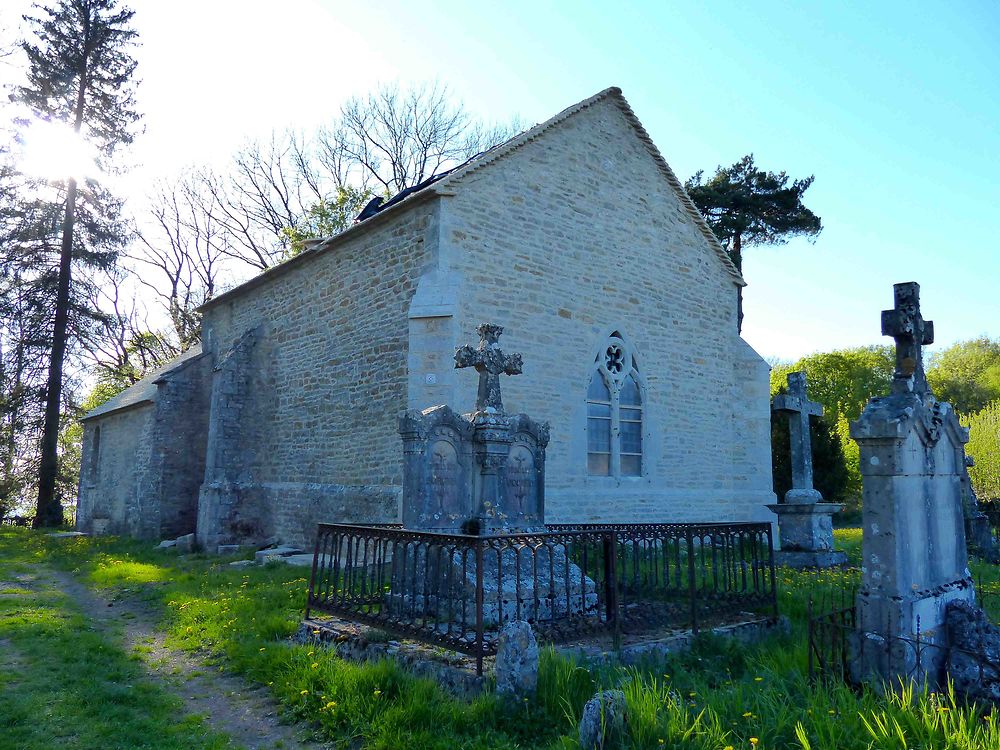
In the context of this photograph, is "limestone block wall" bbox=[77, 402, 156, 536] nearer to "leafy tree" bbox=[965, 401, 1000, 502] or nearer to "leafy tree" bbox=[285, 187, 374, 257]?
"leafy tree" bbox=[285, 187, 374, 257]

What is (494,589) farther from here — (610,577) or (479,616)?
(479,616)

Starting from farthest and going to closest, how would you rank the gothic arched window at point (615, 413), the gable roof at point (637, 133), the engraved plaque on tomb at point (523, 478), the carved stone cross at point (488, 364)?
the gothic arched window at point (615, 413) < the gable roof at point (637, 133) < the carved stone cross at point (488, 364) < the engraved plaque on tomb at point (523, 478)

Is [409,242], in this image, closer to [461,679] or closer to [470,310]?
[470,310]

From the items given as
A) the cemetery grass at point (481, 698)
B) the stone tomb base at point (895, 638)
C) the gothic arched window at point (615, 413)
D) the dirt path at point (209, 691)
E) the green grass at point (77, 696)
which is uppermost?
the gothic arched window at point (615, 413)

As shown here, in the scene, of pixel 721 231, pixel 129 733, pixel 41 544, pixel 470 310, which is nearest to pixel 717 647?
pixel 129 733

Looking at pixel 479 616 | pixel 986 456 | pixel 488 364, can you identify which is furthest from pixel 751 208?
pixel 479 616

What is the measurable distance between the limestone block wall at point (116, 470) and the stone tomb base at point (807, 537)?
50.1 feet

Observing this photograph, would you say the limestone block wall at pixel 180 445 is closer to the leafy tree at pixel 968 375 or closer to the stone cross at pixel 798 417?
the stone cross at pixel 798 417

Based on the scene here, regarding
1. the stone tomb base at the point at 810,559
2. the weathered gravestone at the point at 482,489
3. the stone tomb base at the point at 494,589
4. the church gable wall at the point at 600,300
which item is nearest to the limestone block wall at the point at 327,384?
the church gable wall at the point at 600,300

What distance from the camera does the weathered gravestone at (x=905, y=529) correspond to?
5.22 metres

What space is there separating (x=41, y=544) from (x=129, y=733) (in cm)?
1619

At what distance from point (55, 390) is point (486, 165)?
18235 millimetres

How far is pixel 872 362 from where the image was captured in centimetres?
3959

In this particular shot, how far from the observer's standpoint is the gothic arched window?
13.4 meters
